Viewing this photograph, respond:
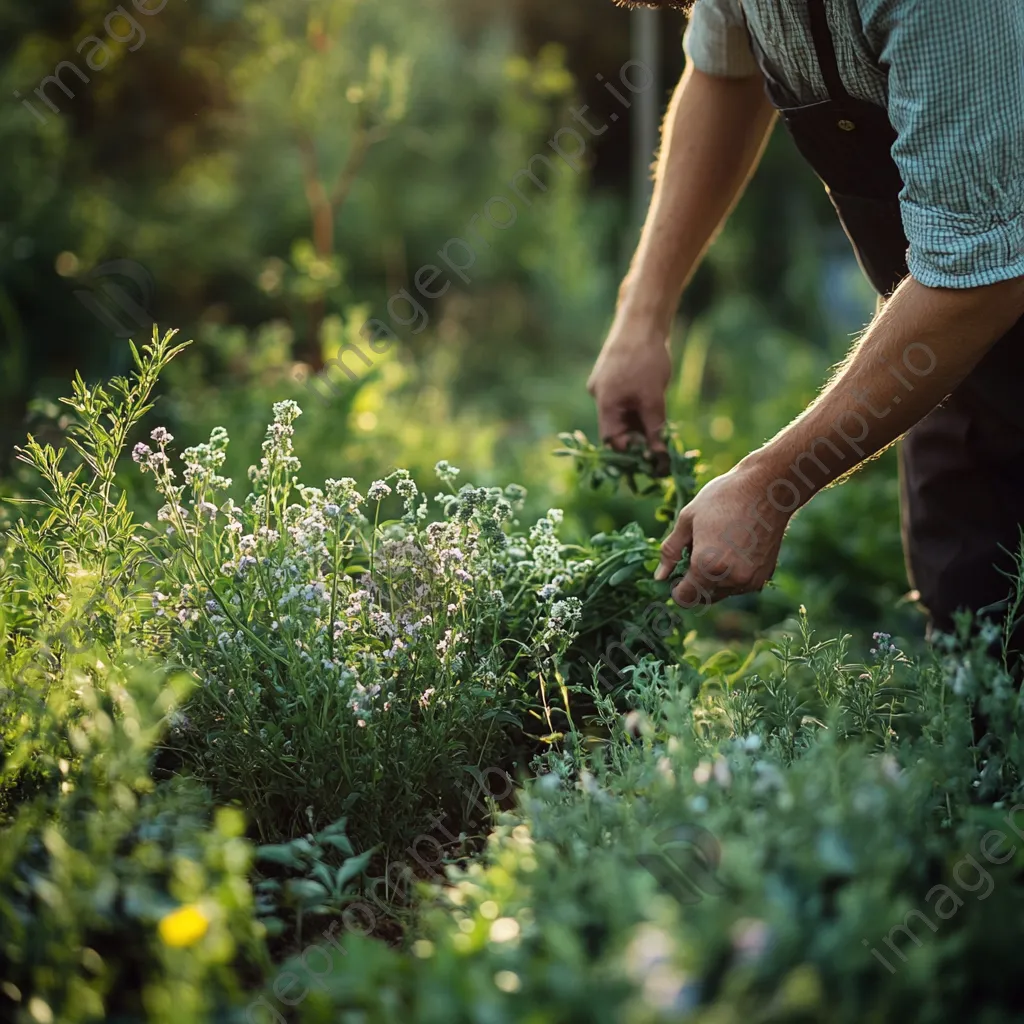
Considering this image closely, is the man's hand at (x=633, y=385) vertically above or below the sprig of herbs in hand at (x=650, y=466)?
above

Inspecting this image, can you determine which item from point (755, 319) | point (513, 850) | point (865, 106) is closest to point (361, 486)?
point (865, 106)

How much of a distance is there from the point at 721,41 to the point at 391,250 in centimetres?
662

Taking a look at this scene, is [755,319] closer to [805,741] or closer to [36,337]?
[36,337]

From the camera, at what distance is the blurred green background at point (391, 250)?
369 cm

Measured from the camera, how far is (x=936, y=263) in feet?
4.60

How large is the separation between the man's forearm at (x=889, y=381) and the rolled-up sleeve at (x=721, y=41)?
2.67 feet

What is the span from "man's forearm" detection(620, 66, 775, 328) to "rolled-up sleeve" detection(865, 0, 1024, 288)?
2.27 feet

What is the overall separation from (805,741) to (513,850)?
0.54m

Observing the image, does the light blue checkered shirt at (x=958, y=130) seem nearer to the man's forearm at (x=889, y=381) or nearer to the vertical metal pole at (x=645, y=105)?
the man's forearm at (x=889, y=381)

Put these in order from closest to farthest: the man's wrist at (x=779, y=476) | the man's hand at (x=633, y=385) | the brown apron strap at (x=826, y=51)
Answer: the man's wrist at (x=779, y=476) < the brown apron strap at (x=826, y=51) < the man's hand at (x=633, y=385)

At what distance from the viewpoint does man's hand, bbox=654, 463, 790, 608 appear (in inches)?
58.0

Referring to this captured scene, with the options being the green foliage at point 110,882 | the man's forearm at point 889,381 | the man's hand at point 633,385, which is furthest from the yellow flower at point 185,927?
the man's hand at point 633,385

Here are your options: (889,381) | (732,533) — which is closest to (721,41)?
(889,381)

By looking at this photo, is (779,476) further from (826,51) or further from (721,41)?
(721,41)
